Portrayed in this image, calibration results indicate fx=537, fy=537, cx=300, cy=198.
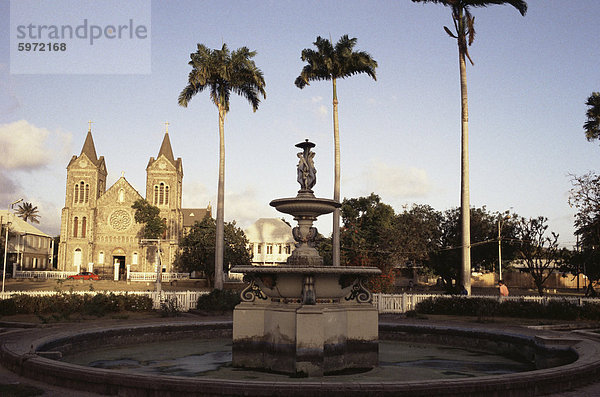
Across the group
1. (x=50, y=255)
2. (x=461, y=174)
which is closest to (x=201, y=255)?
(x=461, y=174)

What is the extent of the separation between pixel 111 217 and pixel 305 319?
86.1 meters

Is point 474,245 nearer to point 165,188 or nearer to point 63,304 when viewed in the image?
point 63,304

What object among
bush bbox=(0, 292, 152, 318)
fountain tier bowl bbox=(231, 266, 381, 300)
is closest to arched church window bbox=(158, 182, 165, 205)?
bush bbox=(0, 292, 152, 318)

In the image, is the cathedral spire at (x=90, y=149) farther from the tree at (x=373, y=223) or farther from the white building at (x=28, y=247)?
the tree at (x=373, y=223)

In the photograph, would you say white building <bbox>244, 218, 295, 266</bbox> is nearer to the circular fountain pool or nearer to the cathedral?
the cathedral

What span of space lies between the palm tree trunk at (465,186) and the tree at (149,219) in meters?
63.2

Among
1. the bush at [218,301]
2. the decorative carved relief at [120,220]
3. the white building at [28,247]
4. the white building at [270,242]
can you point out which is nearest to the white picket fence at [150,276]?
the white building at [270,242]

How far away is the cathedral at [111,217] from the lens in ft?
289

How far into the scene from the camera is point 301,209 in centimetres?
1251

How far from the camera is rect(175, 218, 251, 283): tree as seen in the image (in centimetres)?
5706

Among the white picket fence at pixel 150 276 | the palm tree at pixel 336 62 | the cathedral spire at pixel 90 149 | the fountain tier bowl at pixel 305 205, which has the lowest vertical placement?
the white picket fence at pixel 150 276

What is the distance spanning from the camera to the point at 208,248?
57062 millimetres

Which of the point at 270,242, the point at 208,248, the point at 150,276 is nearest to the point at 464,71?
the point at 208,248

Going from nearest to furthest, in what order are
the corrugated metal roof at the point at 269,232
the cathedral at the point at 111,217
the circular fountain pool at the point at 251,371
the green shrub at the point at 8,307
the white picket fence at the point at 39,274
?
the circular fountain pool at the point at 251,371, the green shrub at the point at 8,307, the white picket fence at the point at 39,274, the corrugated metal roof at the point at 269,232, the cathedral at the point at 111,217
